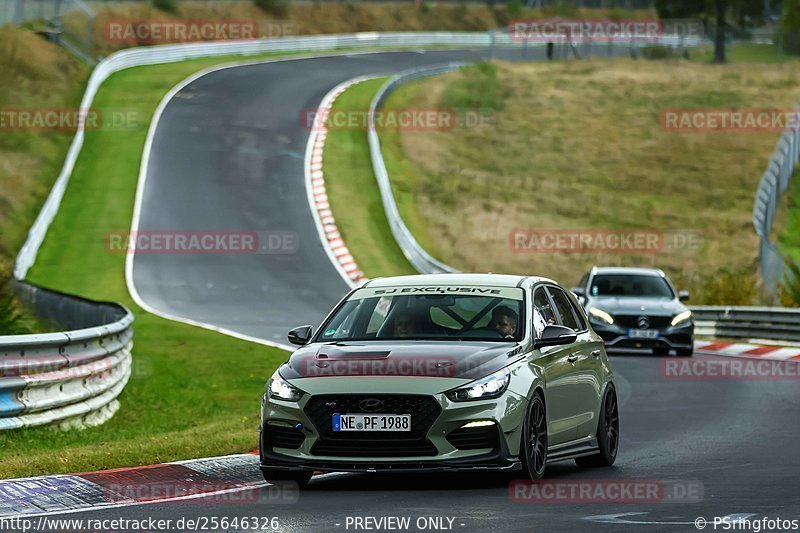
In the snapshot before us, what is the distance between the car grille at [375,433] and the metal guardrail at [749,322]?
859 inches

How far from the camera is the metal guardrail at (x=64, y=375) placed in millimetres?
13953

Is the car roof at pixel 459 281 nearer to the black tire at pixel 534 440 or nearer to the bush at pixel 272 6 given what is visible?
the black tire at pixel 534 440

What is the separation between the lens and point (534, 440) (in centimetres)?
1134

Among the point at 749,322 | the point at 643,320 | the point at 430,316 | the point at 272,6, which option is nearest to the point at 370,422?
the point at 430,316

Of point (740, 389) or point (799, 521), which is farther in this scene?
point (740, 389)

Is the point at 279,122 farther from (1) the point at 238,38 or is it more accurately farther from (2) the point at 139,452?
(2) the point at 139,452

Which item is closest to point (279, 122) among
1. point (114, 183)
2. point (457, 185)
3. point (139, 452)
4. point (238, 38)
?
point (457, 185)

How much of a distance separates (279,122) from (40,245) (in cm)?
1708

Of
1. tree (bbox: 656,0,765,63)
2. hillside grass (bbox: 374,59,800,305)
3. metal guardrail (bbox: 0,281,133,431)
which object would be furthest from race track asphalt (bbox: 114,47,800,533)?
tree (bbox: 656,0,765,63)

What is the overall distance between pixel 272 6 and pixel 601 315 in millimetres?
76726

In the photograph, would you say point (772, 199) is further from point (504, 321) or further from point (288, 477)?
point (288, 477)

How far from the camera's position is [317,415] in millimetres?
10930

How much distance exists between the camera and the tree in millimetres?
91125

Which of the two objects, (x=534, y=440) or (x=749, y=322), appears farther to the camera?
(x=749, y=322)
